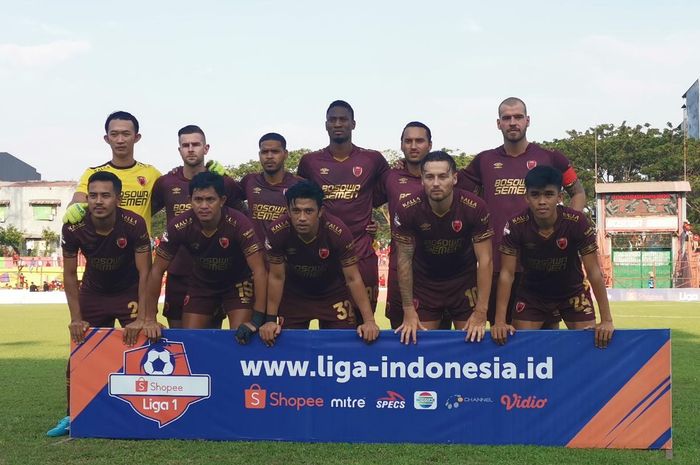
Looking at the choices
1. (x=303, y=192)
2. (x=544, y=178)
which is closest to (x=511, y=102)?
(x=544, y=178)

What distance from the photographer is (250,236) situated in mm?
6539

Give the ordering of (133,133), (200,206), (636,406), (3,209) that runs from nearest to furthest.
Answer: (636,406) < (200,206) < (133,133) < (3,209)

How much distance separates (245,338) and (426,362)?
4.85 ft

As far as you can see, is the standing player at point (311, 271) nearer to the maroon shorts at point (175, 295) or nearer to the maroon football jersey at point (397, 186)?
the maroon football jersey at point (397, 186)

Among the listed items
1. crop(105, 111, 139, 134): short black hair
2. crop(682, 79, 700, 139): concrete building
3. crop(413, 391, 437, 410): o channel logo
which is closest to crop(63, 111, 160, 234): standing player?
crop(105, 111, 139, 134): short black hair

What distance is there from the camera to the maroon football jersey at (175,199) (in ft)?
24.3

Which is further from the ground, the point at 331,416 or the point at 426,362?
the point at 426,362

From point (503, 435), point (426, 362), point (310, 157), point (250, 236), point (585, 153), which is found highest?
point (585, 153)

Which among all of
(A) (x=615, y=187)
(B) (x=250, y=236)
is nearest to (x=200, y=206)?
(B) (x=250, y=236)

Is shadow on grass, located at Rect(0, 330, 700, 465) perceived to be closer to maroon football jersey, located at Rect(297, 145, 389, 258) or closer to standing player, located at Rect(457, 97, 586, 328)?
standing player, located at Rect(457, 97, 586, 328)

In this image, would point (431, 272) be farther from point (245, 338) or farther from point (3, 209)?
point (3, 209)

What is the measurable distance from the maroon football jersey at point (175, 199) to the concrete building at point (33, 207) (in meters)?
65.7

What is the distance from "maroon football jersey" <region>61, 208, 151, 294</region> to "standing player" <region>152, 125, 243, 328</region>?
1.98 feet

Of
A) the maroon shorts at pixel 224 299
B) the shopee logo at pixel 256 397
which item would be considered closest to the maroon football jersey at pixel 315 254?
the maroon shorts at pixel 224 299
